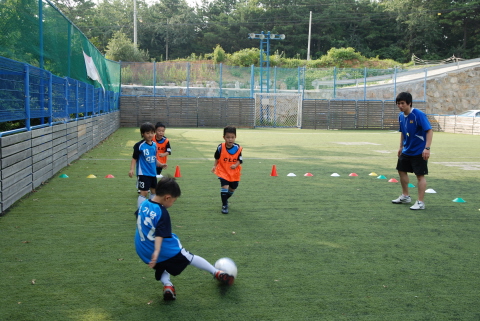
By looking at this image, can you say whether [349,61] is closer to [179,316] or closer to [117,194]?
[117,194]

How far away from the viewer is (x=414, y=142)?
23.6 feet

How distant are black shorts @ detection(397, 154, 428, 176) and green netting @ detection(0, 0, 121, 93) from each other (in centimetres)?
627

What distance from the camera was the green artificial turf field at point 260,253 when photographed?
11.6 feet

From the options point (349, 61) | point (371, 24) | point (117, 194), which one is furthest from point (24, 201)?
point (371, 24)

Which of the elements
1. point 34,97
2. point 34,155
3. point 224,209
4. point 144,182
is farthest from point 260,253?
point 34,97

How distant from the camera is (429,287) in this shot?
3.98 meters

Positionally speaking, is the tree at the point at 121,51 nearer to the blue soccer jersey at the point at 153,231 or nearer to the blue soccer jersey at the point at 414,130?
the blue soccer jersey at the point at 414,130

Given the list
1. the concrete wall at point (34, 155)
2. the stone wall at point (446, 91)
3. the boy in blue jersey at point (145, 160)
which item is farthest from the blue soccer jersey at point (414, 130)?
Result: the stone wall at point (446, 91)

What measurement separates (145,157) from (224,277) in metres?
3.17

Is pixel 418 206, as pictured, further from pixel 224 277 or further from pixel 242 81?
pixel 242 81

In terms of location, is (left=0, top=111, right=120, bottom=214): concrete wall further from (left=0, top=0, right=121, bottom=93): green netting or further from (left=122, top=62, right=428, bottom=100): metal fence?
(left=122, top=62, right=428, bottom=100): metal fence

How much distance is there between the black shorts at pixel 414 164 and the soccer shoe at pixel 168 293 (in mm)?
4801

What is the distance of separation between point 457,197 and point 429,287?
4605mm

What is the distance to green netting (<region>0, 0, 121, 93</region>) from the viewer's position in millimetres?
7436
